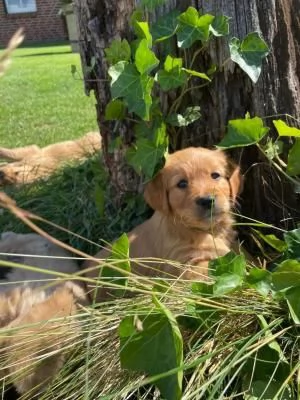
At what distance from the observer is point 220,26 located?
2.92 metres

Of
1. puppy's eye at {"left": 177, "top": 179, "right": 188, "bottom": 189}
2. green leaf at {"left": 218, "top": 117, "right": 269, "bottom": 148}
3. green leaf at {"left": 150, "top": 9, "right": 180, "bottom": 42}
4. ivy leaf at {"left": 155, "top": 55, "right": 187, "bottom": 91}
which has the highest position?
green leaf at {"left": 150, "top": 9, "right": 180, "bottom": 42}

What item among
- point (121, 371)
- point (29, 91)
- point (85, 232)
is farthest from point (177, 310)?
point (29, 91)

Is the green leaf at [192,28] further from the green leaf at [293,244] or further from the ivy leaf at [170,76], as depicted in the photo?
the green leaf at [293,244]

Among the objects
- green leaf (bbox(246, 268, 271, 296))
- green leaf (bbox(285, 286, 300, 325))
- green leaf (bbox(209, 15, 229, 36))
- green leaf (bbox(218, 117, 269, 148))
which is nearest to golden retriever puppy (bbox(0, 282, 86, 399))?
green leaf (bbox(246, 268, 271, 296))

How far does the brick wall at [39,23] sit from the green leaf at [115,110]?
85.9 feet

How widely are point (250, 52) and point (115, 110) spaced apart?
2.43 ft

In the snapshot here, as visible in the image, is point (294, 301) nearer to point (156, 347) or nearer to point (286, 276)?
point (286, 276)

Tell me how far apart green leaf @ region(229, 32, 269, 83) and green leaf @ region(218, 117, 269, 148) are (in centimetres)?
29

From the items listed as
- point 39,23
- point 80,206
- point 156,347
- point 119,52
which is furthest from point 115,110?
point 39,23

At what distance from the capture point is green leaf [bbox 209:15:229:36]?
2.90 m

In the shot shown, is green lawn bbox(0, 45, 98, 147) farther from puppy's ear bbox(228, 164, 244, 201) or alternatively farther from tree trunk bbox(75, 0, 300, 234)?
puppy's ear bbox(228, 164, 244, 201)

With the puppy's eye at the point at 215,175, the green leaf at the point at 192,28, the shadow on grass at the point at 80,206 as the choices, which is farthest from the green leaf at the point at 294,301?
the shadow on grass at the point at 80,206

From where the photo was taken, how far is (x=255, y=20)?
3010mm

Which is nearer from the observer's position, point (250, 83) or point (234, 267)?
point (234, 267)
